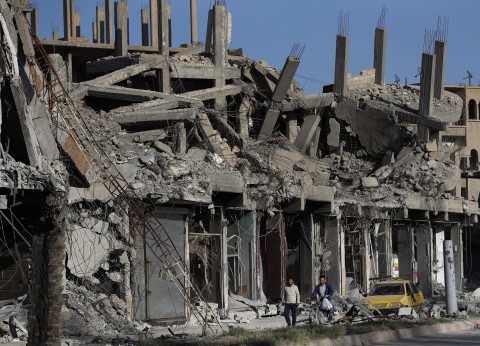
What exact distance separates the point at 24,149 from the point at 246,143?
17418 millimetres

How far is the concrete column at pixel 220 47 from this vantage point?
1389 inches

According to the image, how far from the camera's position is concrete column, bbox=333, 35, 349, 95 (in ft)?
126

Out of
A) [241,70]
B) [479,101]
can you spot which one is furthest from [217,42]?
[479,101]

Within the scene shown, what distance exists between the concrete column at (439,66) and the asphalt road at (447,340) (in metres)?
18.9

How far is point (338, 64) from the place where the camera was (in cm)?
3881

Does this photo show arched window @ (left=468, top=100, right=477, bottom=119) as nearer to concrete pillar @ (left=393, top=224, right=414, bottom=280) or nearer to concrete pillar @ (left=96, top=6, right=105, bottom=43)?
concrete pillar @ (left=96, top=6, right=105, bottom=43)

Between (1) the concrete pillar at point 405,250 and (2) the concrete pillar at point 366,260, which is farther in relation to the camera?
(1) the concrete pillar at point 405,250

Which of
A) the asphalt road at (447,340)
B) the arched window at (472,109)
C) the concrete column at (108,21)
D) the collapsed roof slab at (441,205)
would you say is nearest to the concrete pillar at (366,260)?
the collapsed roof slab at (441,205)

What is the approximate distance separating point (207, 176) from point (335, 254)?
28.3 feet

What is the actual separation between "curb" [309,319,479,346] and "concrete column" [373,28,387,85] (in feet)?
66.7

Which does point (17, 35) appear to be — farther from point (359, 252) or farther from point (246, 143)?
point (359, 252)

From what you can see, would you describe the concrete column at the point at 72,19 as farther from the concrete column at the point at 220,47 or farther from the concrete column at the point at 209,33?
the concrete column at the point at 220,47

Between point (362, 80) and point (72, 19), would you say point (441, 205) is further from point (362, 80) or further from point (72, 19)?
point (72, 19)

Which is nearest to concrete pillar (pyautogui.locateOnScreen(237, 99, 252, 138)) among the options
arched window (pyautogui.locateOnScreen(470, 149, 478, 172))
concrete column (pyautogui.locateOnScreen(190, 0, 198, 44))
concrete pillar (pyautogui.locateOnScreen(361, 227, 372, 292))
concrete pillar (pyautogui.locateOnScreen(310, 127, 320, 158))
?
concrete pillar (pyautogui.locateOnScreen(310, 127, 320, 158))
